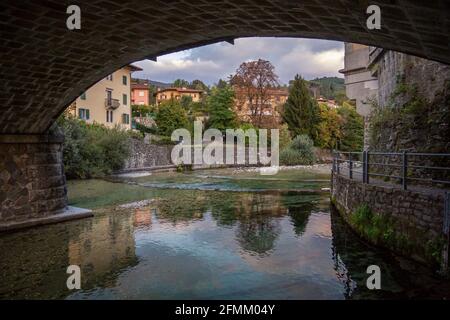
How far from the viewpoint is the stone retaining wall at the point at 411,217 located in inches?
237

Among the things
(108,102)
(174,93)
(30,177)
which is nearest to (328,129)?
(108,102)

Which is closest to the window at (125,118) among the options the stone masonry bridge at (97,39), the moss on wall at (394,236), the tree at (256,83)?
the tree at (256,83)

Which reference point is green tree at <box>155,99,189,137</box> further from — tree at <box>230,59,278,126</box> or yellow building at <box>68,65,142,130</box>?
tree at <box>230,59,278,126</box>

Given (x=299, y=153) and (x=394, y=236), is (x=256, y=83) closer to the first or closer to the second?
(x=299, y=153)

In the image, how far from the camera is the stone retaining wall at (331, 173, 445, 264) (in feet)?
19.7

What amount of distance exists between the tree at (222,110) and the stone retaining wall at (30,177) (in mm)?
37521

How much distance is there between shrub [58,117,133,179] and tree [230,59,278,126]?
21.9 meters

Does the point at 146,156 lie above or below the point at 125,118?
below

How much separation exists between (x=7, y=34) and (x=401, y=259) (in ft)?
26.2

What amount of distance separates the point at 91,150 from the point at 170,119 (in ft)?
78.7

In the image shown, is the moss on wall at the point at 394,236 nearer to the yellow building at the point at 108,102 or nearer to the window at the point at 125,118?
the yellow building at the point at 108,102

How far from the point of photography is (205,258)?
7078mm

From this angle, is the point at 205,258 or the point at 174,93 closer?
the point at 205,258

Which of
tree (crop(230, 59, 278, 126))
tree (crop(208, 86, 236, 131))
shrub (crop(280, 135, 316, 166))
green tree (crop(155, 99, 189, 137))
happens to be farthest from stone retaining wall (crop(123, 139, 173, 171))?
tree (crop(230, 59, 278, 126))
